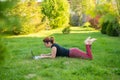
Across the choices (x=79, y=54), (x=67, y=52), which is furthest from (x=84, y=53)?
(x=67, y=52)

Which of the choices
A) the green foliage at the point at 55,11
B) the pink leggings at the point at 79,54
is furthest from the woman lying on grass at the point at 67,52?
the green foliage at the point at 55,11

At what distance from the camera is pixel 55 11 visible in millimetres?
22609

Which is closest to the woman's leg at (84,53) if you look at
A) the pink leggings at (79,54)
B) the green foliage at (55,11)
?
the pink leggings at (79,54)

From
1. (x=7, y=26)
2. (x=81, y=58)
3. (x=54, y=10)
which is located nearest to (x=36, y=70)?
(x=81, y=58)

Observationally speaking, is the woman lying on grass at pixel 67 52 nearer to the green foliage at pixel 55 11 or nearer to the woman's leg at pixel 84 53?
the woman's leg at pixel 84 53

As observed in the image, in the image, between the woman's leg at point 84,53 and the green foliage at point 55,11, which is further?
the green foliage at point 55,11

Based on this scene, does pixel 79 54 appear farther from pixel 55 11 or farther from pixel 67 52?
pixel 55 11

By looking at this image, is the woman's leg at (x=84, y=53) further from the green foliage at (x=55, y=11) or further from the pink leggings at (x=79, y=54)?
the green foliage at (x=55, y=11)

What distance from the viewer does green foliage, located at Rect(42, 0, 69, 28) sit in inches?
882

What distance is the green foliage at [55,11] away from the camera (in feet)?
73.5

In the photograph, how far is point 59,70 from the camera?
226 inches

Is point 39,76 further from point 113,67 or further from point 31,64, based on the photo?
point 113,67

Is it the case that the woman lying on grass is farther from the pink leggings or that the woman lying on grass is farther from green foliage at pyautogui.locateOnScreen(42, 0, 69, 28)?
green foliage at pyautogui.locateOnScreen(42, 0, 69, 28)

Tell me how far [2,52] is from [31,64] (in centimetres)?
466
